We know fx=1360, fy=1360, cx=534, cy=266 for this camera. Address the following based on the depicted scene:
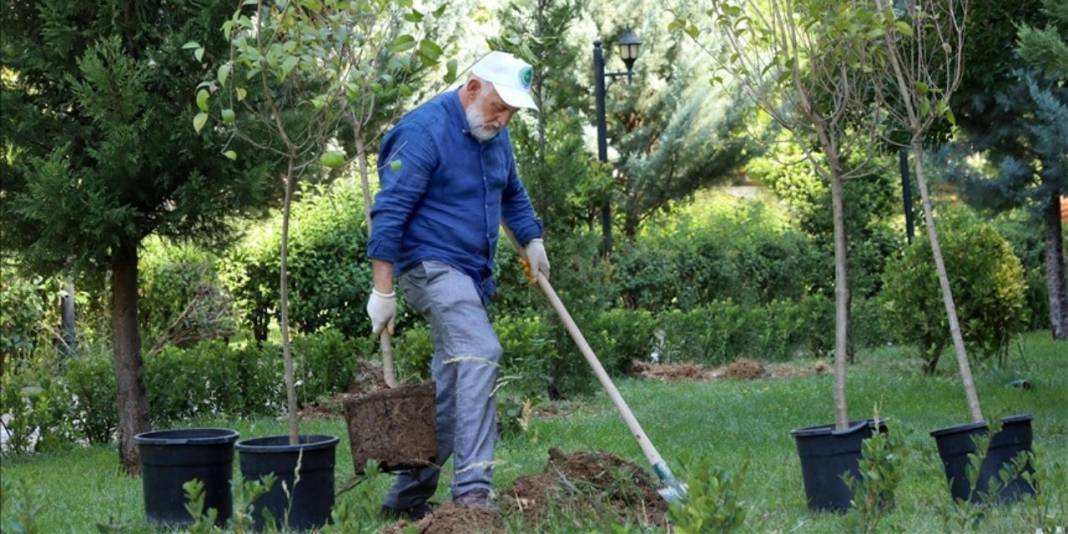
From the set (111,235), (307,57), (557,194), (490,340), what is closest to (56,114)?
(111,235)

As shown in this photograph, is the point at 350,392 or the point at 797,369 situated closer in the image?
the point at 350,392

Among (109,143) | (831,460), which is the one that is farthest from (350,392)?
(831,460)

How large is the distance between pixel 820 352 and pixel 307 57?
36.7ft

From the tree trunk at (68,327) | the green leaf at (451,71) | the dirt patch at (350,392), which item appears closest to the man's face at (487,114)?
the green leaf at (451,71)

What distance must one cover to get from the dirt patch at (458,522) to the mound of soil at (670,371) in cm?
807

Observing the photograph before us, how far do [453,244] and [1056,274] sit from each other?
39.3 ft

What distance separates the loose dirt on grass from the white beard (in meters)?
7.53

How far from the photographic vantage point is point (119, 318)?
723 centimetres

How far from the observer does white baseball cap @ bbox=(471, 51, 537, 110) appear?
5.20m

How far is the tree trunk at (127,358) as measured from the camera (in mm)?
7203

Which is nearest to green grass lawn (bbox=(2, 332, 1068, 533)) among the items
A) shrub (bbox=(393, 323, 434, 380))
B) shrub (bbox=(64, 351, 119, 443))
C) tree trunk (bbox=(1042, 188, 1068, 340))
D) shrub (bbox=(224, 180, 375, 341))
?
shrub (bbox=(64, 351, 119, 443))

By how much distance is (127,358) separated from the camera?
Result: 7.23 metres

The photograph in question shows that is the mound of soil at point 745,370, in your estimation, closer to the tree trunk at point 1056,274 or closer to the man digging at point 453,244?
the tree trunk at point 1056,274

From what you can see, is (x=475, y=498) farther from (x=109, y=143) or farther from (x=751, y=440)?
(x=751, y=440)
